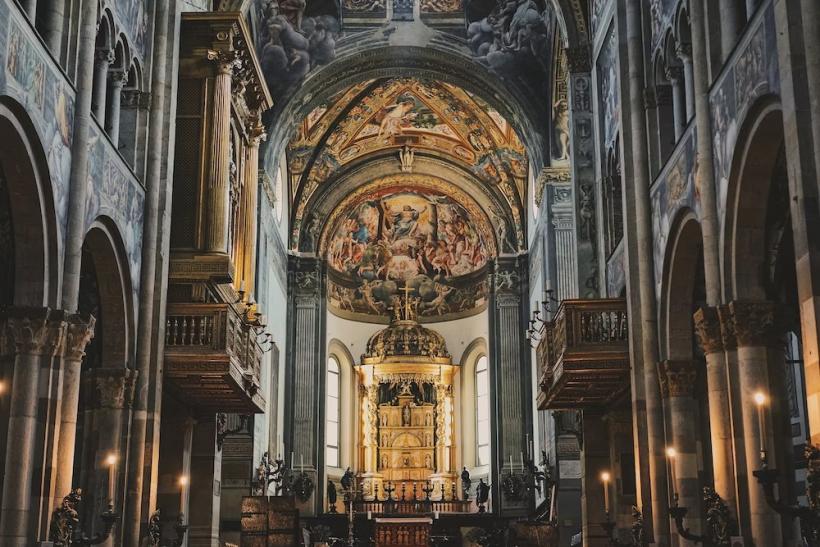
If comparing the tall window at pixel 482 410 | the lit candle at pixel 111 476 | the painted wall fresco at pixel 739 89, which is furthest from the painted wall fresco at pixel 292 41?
the painted wall fresco at pixel 739 89

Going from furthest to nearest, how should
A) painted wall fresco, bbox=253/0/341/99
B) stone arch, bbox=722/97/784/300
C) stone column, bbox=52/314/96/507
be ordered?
painted wall fresco, bbox=253/0/341/99, stone column, bbox=52/314/96/507, stone arch, bbox=722/97/784/300

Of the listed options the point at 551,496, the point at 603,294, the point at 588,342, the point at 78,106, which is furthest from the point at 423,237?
the point at 78,106

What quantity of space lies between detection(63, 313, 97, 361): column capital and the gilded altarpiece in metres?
29.4

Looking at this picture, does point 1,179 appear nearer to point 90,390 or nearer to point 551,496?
point 90,390

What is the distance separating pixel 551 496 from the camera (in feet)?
109

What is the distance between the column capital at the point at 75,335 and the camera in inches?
671

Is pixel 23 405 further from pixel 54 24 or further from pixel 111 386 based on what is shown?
pixel 54 24

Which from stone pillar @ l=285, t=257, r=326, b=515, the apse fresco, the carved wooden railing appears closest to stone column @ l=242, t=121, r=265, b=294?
the carved wooden railing

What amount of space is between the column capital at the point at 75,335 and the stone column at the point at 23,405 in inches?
8.9

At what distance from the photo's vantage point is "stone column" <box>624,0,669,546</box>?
20.5 m

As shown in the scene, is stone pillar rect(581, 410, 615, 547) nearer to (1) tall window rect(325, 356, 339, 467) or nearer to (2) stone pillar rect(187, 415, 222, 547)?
(2) stone pillar rect(187, 415, 222, 547)

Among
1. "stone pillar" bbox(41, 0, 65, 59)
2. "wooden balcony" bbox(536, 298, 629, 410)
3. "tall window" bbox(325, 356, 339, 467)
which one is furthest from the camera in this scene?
"tall window" bbox(325, 356, 339, 467)

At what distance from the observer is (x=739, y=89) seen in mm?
15609

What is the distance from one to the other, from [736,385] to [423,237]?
105 feet
